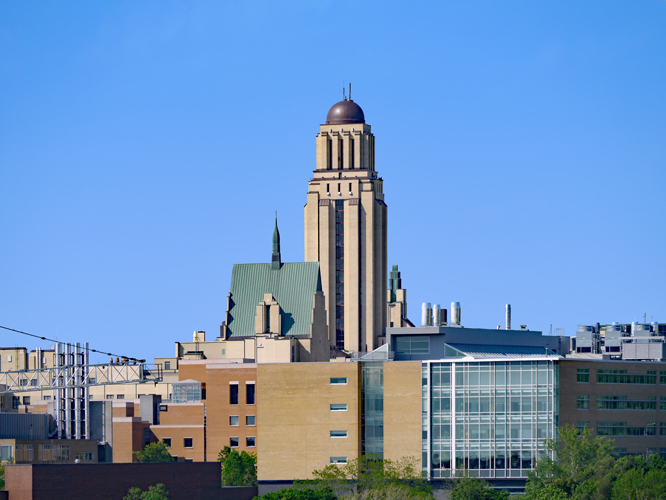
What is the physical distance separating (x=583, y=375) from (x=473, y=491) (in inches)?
568

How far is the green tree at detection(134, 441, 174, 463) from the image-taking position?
14075 centimetres

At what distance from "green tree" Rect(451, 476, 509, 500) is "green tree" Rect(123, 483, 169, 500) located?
23.7 meters

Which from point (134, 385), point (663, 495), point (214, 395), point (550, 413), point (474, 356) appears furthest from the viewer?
point (134, 385)

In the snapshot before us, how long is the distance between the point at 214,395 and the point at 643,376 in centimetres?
4416

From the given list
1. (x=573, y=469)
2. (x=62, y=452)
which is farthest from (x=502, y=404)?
(x=62, y=452)

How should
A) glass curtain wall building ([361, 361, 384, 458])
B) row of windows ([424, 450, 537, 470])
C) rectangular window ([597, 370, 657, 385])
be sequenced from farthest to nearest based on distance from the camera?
glass curtain wall building ([361, 361, 384, 458]), rectangular window ([597, 370, 657, 385]), row of windows ([424, 450, 537, 470])

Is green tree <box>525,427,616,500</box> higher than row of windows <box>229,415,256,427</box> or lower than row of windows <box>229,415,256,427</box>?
lower

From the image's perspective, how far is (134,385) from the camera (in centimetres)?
18562

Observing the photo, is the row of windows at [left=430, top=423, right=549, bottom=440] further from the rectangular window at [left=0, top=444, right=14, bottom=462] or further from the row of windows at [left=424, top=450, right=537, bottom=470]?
the rectangular window at [left=0, top=444, right=14, bottom=462]

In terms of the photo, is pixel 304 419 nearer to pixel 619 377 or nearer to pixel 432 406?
pixel 432 406

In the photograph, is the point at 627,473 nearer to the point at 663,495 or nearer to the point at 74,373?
the point at 663,495

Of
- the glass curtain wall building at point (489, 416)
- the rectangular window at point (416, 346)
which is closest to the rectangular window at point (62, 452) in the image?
the rectangular window at point (416, 346)

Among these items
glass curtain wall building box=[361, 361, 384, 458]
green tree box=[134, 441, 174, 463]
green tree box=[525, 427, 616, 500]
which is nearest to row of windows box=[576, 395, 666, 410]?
green tree box=[525, 427, 616, 500]

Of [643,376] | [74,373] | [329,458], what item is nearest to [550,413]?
[643,376]
